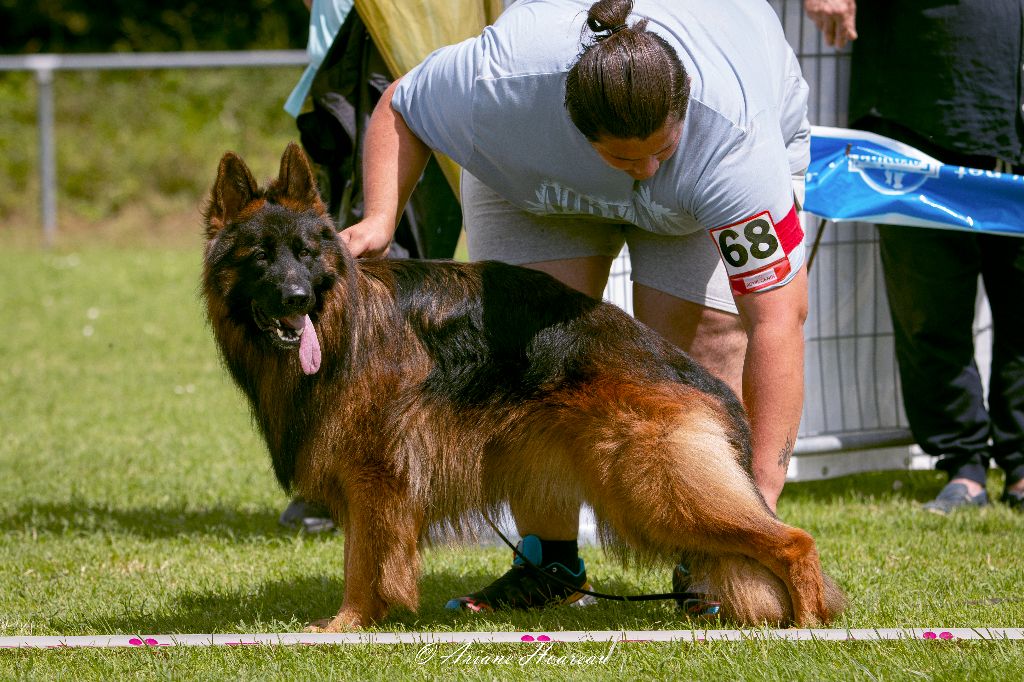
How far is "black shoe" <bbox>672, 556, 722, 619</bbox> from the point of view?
3822 mm

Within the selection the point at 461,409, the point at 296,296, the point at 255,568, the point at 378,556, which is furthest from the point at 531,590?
the point at 296,296

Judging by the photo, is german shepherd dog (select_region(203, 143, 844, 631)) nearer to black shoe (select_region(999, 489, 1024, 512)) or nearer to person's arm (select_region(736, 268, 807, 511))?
person's arm (select_region(736, 268, 807, 511))

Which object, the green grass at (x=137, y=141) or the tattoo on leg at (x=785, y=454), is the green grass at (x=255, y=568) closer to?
the tattoo on leg at (x=785, y=454)

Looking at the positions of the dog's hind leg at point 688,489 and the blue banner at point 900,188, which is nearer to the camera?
the dog's hind leg at point 688,489

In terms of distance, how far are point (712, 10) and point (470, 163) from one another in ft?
2.97

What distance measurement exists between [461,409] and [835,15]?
8.39 feet

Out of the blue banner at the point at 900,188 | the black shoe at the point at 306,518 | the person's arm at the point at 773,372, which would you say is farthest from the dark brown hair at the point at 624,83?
the black shoe at the point at 306,518

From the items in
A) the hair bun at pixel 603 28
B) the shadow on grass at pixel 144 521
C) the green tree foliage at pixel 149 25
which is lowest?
the shadow on grass at pixel 144 521

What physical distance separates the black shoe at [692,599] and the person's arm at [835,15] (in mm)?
2502

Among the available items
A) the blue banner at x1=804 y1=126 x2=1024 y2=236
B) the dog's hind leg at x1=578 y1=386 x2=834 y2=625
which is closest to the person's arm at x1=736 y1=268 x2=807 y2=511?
the dog's hind leg at x1=578 y1=386 x2=834 y2=625

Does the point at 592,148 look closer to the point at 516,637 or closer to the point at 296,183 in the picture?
the point at 296,183

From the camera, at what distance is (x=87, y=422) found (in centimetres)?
765

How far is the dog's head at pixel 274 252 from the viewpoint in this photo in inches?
141

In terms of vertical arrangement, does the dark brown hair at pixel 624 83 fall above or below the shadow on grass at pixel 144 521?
above
